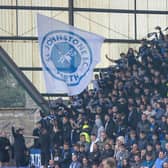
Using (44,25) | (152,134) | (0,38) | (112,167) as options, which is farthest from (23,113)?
(112,167)

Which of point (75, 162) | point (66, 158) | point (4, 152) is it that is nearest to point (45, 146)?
point (4, 152)

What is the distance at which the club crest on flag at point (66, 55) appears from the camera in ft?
78.8

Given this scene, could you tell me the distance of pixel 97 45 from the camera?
81.6ft

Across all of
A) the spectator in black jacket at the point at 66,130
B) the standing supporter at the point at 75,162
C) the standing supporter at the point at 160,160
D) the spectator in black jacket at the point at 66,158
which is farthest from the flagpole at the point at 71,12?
the standing supporter at the point at 160,160

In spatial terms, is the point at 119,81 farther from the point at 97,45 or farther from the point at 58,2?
the point at 58,2

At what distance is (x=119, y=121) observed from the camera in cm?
2248

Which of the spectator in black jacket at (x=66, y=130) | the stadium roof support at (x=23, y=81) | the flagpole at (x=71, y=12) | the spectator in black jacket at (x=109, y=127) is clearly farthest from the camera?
the flagpole at (x=71, y=12)

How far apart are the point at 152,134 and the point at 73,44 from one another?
5.38 meters

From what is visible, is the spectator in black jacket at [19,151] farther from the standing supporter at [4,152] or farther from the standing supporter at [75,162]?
the standing supporter at [75,162]

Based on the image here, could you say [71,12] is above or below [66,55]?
above

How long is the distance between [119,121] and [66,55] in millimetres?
3233

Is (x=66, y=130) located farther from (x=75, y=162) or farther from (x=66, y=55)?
(x=75, y=162)

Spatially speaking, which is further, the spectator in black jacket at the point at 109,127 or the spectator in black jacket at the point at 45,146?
the spectator in black jacket at the point at 45,146

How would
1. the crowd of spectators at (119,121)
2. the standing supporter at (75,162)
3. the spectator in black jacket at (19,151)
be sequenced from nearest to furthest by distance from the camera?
the crowd of spectators at (119,121) < the standing supporter at (75,162) < the spectator in black jacket at (19,151)
